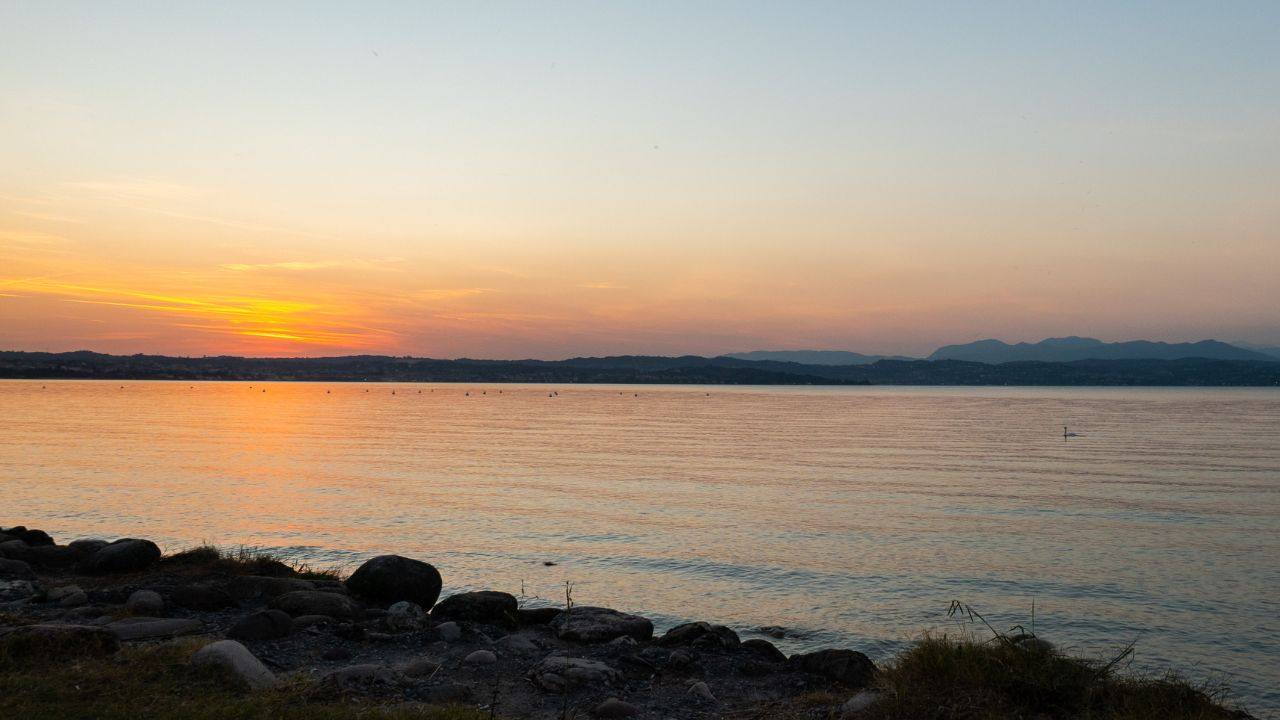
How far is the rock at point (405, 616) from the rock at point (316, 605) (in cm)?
80

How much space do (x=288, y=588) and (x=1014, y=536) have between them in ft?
73.0

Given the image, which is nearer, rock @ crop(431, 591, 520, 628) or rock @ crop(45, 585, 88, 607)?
rock @ crop(45, 585, 88, 607)

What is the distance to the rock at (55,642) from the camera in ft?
35.7

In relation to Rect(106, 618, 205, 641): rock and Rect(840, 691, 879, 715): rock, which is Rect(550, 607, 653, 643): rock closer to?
Rect(840, 691, 879, 715): rock

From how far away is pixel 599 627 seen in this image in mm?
15711

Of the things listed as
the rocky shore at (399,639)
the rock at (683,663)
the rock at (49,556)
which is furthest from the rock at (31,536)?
the rock at (683,663)

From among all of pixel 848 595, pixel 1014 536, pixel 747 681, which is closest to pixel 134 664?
pixel 747 681

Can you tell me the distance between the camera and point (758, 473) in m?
46.2

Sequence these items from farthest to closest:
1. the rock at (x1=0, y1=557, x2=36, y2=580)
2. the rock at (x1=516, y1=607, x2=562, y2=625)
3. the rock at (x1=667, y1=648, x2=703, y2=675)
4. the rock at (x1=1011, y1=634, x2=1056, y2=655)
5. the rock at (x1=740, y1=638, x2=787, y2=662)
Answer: the rock at (x1=0, y1=557, x2=36, y2=580) → the rock at (x1=516, y1=607, x2=562, y2=625) → the rock at (x1=740, y1=638, x2=787, y2=662) → the rock at (x1=667, y1=648, x2=703, y2=675) → the rock at (x1=1011, y1=634, x2=1056, y2=655)

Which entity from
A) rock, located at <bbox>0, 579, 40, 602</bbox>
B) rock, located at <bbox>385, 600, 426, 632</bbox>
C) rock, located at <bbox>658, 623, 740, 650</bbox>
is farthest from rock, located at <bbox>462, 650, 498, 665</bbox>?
rock, located at <bbox>0, 579, 40, 602</bbox>

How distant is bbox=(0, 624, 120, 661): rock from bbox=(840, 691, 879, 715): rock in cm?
1006

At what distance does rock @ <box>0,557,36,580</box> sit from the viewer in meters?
18.1

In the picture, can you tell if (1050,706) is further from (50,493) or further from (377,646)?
(50,493)

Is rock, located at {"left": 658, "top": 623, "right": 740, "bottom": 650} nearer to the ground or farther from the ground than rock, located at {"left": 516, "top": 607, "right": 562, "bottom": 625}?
farther from the ground
